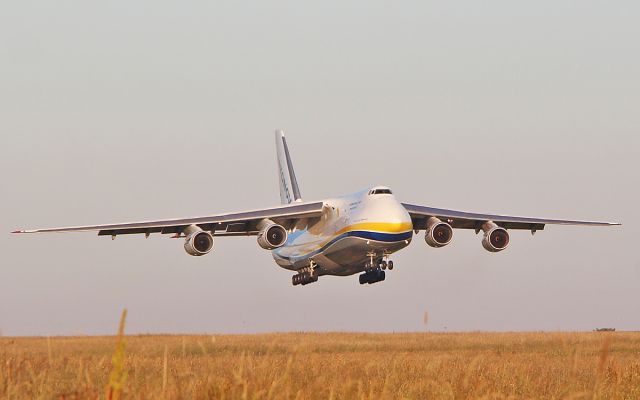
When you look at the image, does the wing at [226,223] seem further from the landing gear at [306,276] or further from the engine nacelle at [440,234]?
the engine nacelle at [440,234]

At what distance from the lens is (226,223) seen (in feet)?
123

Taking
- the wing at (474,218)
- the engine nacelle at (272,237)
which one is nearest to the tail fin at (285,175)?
the wing at (474,218)

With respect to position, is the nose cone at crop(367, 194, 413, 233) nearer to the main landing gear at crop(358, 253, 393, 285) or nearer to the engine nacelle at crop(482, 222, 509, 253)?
the main landing gear at crop(358, 253, 393, 285)

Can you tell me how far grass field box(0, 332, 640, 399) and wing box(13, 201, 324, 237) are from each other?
1055 centimetres

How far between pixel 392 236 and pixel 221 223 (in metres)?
7.72

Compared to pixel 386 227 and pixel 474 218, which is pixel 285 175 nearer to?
Result: pixel 474 218

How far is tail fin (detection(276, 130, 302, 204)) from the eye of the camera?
4994cm

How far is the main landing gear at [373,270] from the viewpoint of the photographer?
34.1 m

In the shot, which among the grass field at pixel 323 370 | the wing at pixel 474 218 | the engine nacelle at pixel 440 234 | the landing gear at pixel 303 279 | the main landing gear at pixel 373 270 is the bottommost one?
the grass field at pixel 323 370

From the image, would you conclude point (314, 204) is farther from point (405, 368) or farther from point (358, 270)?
point (405, 368)

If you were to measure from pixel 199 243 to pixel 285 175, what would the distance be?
18.0 m

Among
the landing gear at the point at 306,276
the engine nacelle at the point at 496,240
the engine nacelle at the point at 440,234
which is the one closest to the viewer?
the engine nacelle at the point at 440,234

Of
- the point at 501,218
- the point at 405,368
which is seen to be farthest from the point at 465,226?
the point at 405,368

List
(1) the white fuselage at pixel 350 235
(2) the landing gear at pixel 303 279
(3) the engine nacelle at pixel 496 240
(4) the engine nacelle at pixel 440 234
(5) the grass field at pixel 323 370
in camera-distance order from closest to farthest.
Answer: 1. (5) the grass field at pixel 323 370
2. (1) the white fuselage at pixel 350 235
3. (4) the engine nacelle at pixel 440 234
4. (3) the engine nacelle at pixel 496 240
5. (2) the landing gear at pixel 303 279
